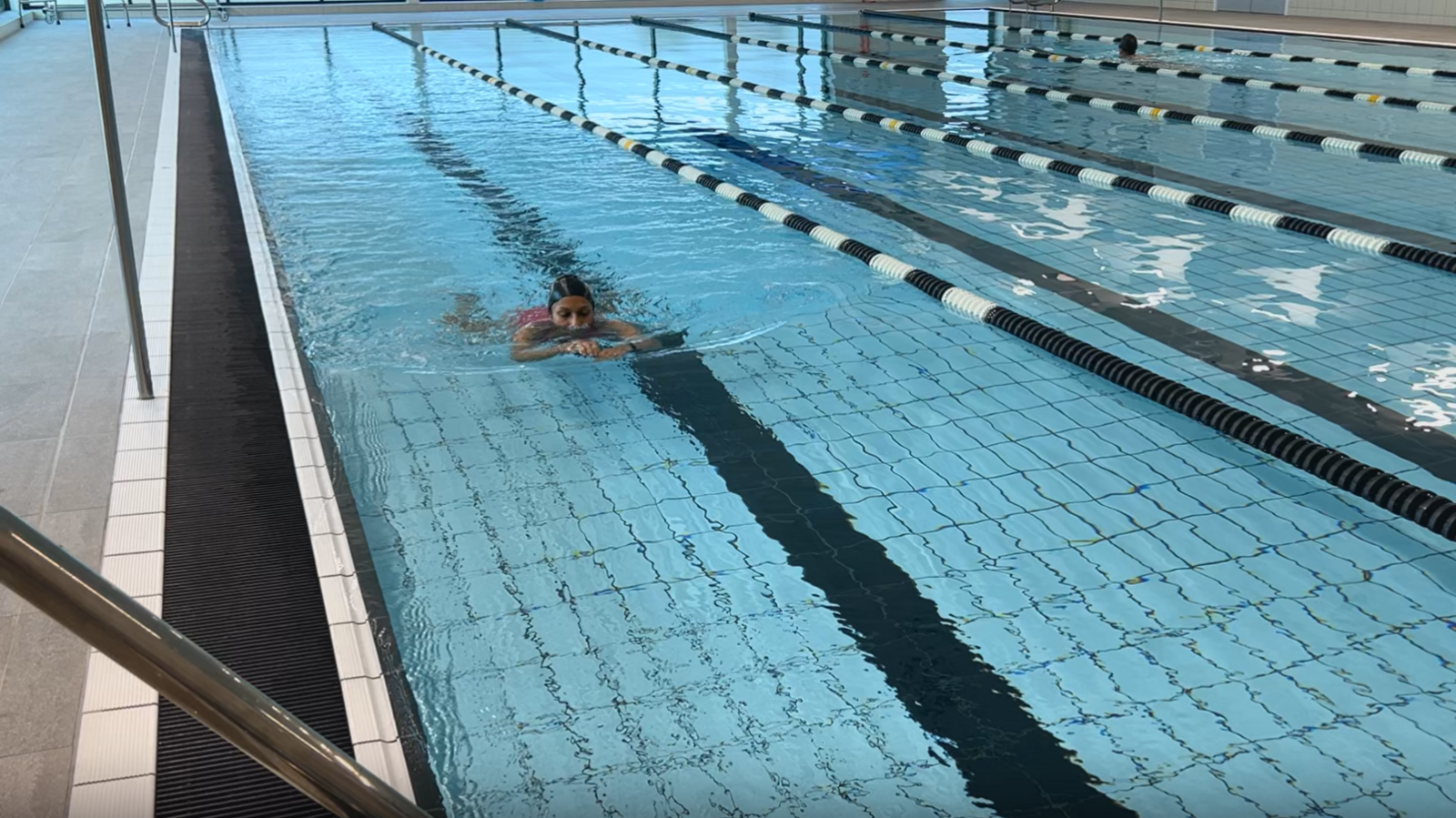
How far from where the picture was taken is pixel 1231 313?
14.7 feet

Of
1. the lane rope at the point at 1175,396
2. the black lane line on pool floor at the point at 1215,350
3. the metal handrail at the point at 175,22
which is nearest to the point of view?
the lane rope at the point at 1175,396

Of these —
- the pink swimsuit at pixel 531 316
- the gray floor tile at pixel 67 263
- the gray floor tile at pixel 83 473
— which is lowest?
the pink swimsuit at pixel 531 316

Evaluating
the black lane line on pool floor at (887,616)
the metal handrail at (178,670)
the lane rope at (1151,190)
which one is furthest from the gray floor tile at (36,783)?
the lane rope at (1151,190)

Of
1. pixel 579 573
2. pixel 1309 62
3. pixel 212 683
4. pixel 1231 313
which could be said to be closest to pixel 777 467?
pixel 579 573

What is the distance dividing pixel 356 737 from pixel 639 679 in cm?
55

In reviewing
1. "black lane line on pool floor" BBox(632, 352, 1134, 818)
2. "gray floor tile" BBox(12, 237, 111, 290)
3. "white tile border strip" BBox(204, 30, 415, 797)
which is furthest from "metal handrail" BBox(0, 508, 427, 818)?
"gray floor tile" BBox(12, 237, 111, 290)

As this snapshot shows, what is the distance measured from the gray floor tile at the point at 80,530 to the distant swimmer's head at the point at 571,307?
1744 mm

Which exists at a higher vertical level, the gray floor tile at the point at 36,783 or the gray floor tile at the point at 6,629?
the gray floor tile at the point at 6,629

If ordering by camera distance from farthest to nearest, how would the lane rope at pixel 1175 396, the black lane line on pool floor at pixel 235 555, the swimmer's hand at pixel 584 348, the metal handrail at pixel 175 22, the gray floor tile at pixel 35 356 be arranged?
1. the metal handrail at pixel 175 22
2. the swimmer's hand at pixel 584 348
3. the gray floor tile at pixel 35 356
4. the lane rope at pixel 1175 396
5. the black lane line on pool floor at pixel 235 555

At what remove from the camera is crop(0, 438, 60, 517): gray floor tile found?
2.69 metres

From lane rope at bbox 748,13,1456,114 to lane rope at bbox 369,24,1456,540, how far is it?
5.39 meters

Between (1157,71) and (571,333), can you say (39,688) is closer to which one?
(571,333)

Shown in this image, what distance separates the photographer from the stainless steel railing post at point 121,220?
10.3 ft

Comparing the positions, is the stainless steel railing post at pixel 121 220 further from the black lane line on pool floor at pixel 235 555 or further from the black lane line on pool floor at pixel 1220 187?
the black lane line on pool floor at pixel 1220 187
